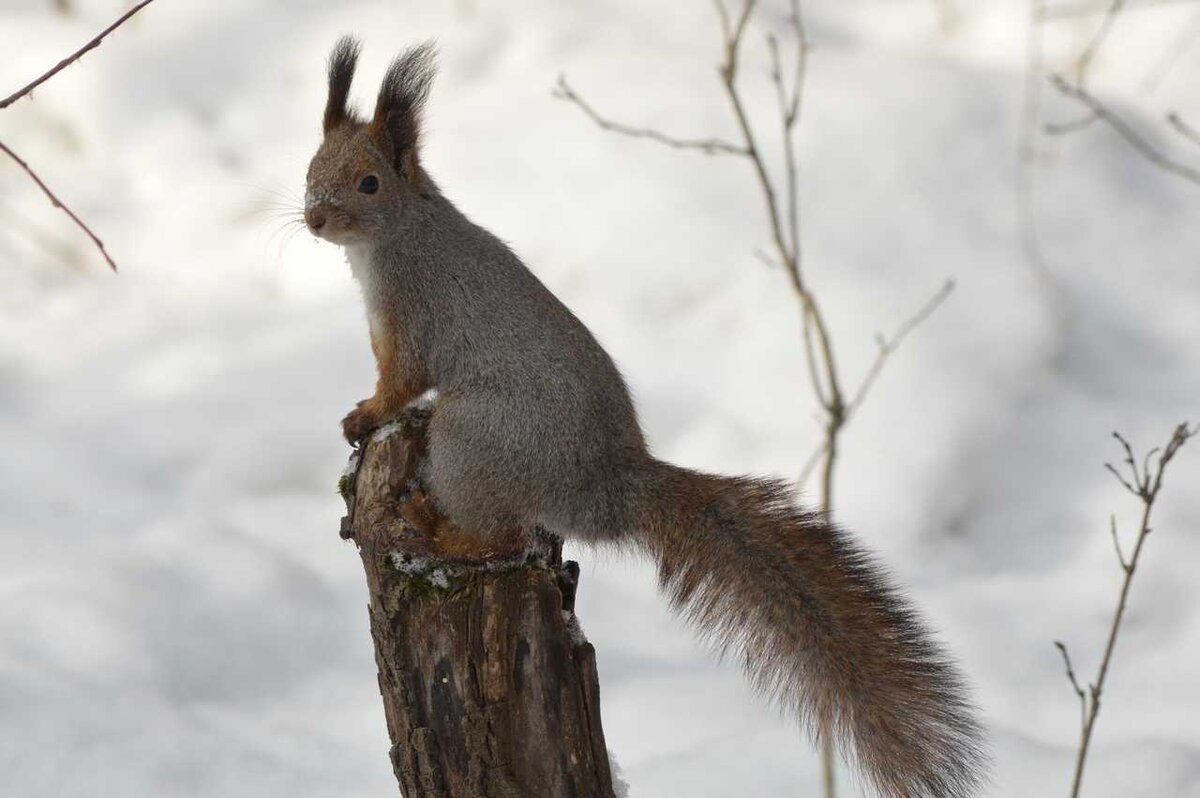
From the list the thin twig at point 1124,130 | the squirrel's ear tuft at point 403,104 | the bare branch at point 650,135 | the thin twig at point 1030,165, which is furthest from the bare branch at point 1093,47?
the squirrel's ear tuft at point 403,104

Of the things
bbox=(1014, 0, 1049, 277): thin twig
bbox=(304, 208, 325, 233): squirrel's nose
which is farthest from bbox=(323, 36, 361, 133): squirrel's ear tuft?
bbox=(1014, 0, 1049, 277): thin twig

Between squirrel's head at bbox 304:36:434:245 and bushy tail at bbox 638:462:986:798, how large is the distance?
0.84 m

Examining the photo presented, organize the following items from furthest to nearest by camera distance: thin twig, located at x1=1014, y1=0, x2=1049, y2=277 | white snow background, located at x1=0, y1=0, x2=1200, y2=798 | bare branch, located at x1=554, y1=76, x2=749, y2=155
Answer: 1. thin twig, located at x1=1014, y1=0, x2=1049, y2=277
2. white snow background, located at x1=0, y1=0, x2=1200, y2=798
3. bare branch, located at x1=554, y1=76, x2=749, y2=155

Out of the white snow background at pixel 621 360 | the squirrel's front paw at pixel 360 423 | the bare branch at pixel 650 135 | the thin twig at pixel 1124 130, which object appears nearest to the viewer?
the squirrel's front paw at pixel 360 423

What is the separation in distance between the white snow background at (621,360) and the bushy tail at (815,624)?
4.86 feet

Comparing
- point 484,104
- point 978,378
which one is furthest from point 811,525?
point 484,104

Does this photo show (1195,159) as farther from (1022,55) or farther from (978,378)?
(978,378)

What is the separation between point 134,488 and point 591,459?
3.34 m

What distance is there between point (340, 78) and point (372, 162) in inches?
8.7

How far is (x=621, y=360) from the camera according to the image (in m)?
5.96

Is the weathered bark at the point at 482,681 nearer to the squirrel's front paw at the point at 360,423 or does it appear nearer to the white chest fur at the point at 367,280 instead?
the squirrel's front paw at the point at 360,423

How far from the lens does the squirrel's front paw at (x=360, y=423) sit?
2986mm

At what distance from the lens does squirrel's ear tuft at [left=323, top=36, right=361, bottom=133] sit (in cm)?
310

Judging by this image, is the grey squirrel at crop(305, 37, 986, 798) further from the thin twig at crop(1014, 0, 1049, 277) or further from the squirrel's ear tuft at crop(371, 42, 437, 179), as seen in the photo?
the thin twig at crop(1014, 0, 1049, 277)
